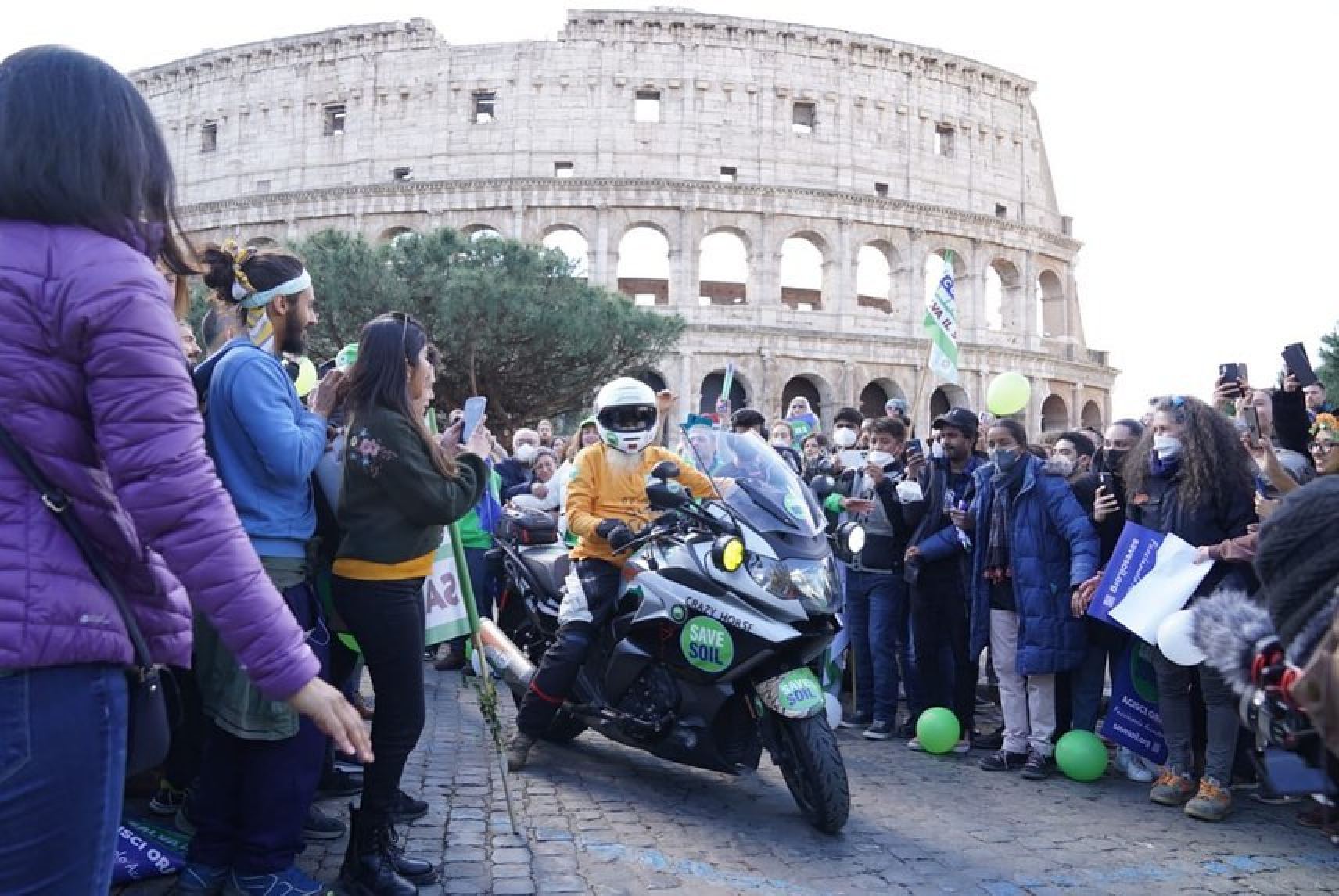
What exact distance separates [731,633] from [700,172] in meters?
39.4

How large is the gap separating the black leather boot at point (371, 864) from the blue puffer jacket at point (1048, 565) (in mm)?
3699

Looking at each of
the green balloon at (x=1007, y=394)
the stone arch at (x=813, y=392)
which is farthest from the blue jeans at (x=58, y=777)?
the stone arch at (x=813, y=392)

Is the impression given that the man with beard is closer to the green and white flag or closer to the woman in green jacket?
the woman in green jacket

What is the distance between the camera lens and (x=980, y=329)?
43.8 meters

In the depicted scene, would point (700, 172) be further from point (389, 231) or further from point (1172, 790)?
point (1172, 790)

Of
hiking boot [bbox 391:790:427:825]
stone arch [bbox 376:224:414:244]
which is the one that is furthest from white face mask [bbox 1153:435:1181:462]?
stone arch [bbox 376:224:414:244]

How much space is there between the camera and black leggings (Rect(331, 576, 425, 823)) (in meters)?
3.46

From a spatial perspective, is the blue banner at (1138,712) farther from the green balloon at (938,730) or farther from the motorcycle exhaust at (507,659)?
the motorcycle exhaust at (507,659)

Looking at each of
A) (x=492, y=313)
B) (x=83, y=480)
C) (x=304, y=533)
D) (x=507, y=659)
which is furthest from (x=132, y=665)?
(x=492, y=313)

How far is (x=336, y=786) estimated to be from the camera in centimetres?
477

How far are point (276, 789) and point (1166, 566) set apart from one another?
4.35 metres

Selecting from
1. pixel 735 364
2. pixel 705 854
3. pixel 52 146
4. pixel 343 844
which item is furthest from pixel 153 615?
pixel 735 364

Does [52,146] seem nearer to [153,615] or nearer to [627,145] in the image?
[153,615]

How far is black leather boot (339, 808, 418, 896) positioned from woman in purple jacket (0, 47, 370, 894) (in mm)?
1915
